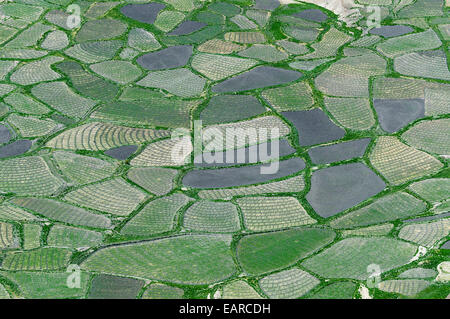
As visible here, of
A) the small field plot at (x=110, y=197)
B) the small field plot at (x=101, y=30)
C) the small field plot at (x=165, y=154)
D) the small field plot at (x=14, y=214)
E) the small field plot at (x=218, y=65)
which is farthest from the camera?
the small field plot at (x=101, y=30)

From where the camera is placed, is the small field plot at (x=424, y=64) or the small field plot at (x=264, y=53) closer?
the small field plot at (x=424, y=64)

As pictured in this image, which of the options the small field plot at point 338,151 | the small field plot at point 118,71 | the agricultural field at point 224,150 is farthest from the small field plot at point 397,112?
the small field plot at point 118,71

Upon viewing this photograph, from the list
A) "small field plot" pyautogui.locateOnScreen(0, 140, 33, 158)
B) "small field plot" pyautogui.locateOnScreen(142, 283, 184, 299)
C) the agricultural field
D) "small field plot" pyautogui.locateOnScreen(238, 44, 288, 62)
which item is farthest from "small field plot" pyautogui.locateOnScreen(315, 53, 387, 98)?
"small field plot" pyautogui.locateOnScreen(142, 283, 184, 299)

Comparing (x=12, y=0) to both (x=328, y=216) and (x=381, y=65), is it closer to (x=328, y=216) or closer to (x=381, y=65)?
(x=381, y=65)

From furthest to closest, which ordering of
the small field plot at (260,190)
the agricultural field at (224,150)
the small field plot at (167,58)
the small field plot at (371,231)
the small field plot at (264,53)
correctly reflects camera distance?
the small field plot at (264,53) < the small field plot at (167,58) < the small field plot at (260,190) < the small field plot at (371,231) < the agricultural field at (224,150)

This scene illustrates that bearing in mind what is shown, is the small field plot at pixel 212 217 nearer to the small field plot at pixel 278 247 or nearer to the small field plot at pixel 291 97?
the small field plot at pixel 278 247

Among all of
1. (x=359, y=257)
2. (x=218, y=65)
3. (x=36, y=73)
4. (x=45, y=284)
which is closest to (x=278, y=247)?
(x=359, y=257)

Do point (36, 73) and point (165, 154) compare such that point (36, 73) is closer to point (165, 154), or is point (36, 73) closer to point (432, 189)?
point (165, 154)

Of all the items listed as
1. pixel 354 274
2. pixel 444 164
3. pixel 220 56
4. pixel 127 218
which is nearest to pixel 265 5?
pixel 220 56
